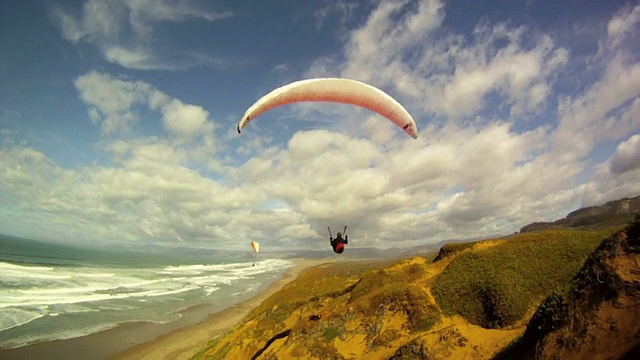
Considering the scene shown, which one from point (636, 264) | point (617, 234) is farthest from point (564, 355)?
point (617, 234)

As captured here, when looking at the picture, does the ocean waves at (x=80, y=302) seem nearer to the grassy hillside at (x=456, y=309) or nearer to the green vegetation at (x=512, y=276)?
the grassy hillside at (x=456, y=309)

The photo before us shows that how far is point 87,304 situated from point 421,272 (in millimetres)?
46340

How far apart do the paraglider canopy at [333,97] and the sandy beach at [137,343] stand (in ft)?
83.9

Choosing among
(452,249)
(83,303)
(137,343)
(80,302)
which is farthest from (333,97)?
(80,302)

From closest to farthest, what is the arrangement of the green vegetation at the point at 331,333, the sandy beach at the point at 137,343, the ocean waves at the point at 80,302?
the green vegetation at the point at 331,333
the sandy beach at the point at 137,343
the ocean waves at the point at 80,302

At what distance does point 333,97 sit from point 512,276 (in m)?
12.9

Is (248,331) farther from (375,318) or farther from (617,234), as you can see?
(617,234)

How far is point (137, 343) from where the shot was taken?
103 ft

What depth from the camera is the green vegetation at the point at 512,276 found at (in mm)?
13438

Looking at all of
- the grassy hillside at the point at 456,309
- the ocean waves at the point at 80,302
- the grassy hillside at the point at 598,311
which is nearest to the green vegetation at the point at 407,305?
the grassy hillside at the point at 456,309

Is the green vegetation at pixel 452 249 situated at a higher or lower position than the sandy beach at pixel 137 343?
higher

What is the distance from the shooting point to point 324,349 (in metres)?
16.0

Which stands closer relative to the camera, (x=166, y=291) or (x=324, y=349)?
(x=324, y=349)

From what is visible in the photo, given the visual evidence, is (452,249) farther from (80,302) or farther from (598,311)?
(80,302)
